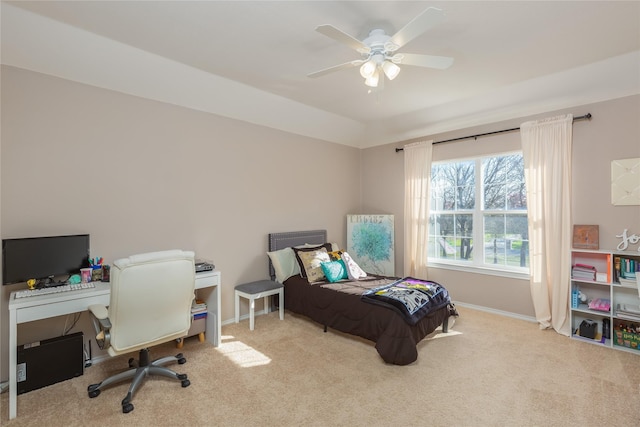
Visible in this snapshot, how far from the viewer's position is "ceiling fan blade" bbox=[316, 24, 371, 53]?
1791 millimetres

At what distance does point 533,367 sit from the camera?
2.60m

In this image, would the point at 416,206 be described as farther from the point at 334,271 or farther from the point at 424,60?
the point at 424,60

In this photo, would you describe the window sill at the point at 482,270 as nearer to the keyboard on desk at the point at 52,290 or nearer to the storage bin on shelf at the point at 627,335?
the storage bin on shelf at the point at 627,335

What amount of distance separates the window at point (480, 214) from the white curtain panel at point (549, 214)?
253 millimetres

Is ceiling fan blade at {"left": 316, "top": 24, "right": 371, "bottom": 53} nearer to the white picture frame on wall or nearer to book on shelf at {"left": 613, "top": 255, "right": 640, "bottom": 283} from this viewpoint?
the white picture frame on wall

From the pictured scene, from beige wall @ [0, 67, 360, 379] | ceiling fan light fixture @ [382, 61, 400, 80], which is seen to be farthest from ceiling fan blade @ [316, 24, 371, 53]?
beige wall @ [0, 67, 360, 379]

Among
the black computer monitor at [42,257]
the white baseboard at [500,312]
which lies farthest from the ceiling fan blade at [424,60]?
the white baseboard at [500,312]

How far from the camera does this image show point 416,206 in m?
4.59

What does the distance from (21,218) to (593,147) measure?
539 cm

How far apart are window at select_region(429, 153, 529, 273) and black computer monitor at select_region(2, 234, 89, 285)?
426 cm

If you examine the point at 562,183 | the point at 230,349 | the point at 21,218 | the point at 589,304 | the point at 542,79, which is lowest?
the point at 230,349

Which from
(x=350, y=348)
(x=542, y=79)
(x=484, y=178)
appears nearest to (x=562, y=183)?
(x=484, y=178)

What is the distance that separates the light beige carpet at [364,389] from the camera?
2.00 m

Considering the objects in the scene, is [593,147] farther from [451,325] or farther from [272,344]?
[272,344]
